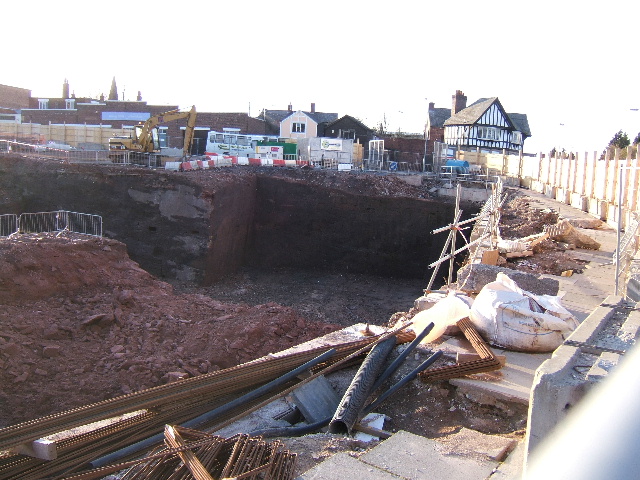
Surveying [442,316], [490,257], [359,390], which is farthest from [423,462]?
[490,257]

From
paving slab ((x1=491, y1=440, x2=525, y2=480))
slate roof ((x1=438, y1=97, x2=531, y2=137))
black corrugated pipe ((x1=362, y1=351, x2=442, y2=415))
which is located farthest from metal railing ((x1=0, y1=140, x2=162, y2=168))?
slate roof ((x1=438, y1=97, x2=531, y2=137))

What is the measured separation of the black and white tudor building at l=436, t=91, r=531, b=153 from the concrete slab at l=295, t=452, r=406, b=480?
42.0 m

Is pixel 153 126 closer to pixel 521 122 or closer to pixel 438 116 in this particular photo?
pixel 438 116

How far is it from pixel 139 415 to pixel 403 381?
2.46 meters

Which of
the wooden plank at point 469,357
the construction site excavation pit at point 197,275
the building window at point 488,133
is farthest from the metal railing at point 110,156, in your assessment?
the building window at point 488,133

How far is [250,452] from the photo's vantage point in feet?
12.1

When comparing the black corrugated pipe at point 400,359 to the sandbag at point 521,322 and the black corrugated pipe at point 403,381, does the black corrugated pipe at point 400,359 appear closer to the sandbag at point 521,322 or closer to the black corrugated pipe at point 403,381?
the black corrugated pipe at point 403,381

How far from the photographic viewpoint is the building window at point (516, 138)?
157 ft

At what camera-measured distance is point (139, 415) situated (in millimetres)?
4945

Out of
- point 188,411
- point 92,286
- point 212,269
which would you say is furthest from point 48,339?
point 212,269

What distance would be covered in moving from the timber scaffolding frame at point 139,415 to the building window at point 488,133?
42.5 metres

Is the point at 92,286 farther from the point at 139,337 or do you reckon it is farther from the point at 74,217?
the point at 74,217

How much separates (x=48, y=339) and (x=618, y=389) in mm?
9538

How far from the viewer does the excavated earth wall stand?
1839 centimetres
